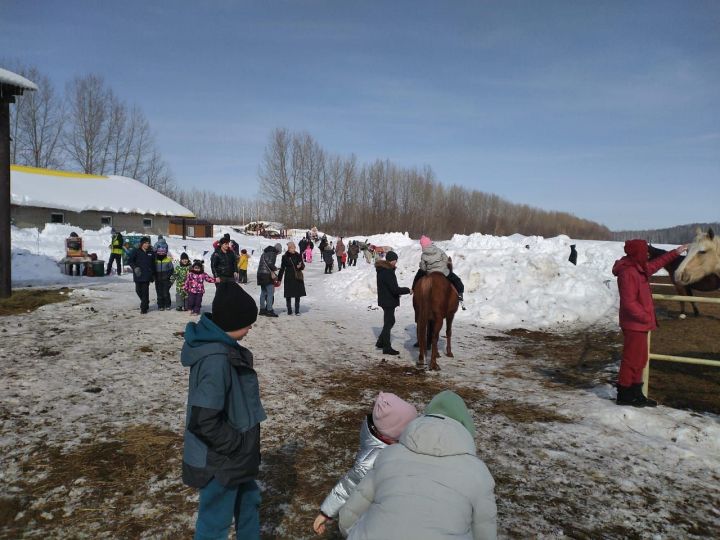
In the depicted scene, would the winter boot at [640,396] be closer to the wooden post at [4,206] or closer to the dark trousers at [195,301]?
the dark trousers at [195,301]

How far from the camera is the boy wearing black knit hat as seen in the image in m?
2.33

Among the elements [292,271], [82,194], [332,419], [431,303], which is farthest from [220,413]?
[82,194]

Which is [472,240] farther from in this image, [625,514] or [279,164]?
[279,164]

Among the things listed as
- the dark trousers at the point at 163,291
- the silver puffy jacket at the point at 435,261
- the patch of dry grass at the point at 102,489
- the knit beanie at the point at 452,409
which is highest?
the silver puffy jacket at the point at 435,261

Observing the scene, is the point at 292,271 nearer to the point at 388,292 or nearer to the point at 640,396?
the point at 388,292

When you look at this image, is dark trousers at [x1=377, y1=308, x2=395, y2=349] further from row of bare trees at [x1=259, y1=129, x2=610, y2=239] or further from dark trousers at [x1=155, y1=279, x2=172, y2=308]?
row of bare trees at [x1=259, y1=129, x2=610, y2=239]

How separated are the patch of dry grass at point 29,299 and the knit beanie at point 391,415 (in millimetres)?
11179

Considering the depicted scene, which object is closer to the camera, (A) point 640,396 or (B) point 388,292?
(A) point 640,396

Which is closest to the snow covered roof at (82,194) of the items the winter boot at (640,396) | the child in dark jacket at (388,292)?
the child in dark jacket at (388,292)

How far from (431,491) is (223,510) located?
51.2 inches

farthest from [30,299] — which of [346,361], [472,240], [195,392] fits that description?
[472,240]

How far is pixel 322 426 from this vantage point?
5008 mm

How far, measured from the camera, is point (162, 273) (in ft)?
36.8

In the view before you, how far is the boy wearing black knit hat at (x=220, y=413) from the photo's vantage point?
7.66ft
